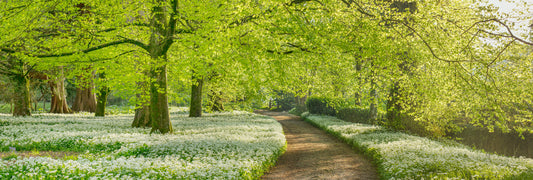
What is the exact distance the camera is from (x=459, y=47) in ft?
33.4

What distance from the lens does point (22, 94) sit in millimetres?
21406

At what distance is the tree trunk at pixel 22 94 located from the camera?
2081cm

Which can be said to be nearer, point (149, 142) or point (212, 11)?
point (149, 142)

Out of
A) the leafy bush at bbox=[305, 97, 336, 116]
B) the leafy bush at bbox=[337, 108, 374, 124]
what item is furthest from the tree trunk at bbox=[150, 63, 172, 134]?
the leafy bush at bbox=[305, 97, 336, 116]

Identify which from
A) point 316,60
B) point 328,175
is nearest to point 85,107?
point 316,60

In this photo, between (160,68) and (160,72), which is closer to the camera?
(160,72)

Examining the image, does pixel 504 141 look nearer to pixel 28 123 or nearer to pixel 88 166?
pixel 88 166

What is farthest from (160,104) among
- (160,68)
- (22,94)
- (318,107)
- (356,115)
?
(318,107)

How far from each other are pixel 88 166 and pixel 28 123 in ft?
48.9

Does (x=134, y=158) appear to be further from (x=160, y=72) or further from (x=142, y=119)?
(x=142, y=119)

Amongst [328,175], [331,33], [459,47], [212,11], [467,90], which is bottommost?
[328,175]

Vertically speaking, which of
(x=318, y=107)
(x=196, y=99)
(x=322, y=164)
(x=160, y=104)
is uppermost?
(x=196, y=99)

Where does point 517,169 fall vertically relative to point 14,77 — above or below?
below

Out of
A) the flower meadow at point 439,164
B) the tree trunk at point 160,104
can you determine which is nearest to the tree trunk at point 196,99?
the tree trunk at point 160,104
